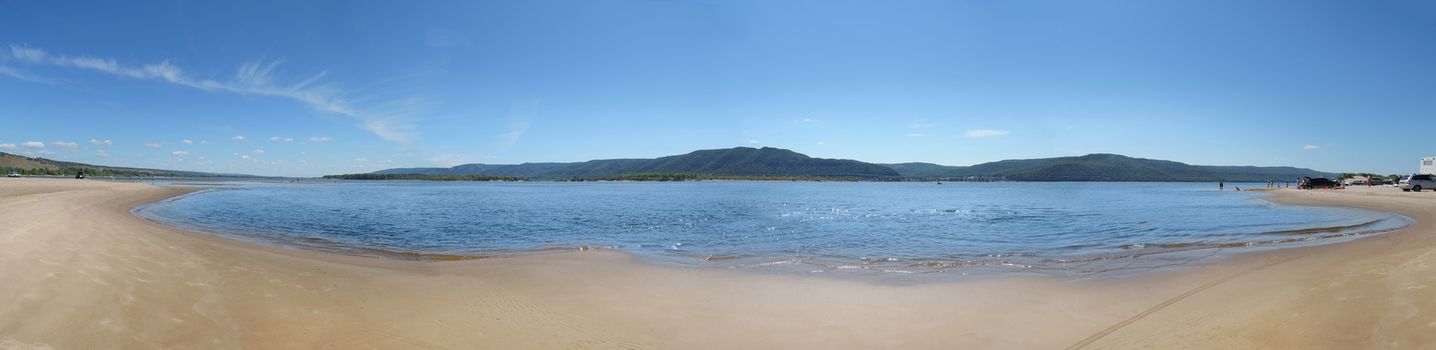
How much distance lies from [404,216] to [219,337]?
2166 cm

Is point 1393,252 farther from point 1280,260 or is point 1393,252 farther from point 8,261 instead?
point 8,261

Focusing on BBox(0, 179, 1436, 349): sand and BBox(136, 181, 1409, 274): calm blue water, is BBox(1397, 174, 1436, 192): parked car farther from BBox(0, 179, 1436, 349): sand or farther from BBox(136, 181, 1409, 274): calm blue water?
BBox(0, 179, 1436, 349): sand

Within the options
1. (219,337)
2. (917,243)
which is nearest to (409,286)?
(219,337)

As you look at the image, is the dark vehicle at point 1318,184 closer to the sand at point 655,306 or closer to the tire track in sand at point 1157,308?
the sand at point 655,306

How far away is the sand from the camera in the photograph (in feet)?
17.5

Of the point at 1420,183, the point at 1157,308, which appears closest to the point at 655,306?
the point at 1157,308

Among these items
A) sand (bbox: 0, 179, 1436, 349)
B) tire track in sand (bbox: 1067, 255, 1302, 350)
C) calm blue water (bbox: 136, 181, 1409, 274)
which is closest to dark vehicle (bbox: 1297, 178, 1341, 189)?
calm blue water (bbox: 136, 181, 1409, 274)

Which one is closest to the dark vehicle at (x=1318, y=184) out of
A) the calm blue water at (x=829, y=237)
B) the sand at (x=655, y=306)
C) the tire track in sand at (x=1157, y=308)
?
the calm blue water at (x=829, y=237)

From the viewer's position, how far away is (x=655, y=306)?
7.32m

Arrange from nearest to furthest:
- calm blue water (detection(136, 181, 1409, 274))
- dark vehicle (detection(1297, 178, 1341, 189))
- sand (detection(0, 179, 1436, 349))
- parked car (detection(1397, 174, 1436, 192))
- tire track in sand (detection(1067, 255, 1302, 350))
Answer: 1. sand (detection(0, 179, 1436, 349))
2. tire track in sand (detection(1067, 255, 1302, 350))
3. calm blue water (detection(136, 181, 1409, 274))
4. parked car (detection(1397, 174, 1436, 192))
5. dark vehicle (detection(1297, 178, 1341, 189))

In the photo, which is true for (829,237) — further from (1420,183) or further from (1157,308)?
(1420,183)

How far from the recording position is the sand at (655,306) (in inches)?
210

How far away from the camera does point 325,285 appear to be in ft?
26.1

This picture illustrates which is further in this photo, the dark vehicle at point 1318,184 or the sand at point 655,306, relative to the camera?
the dark vehicle at point 1318,184
